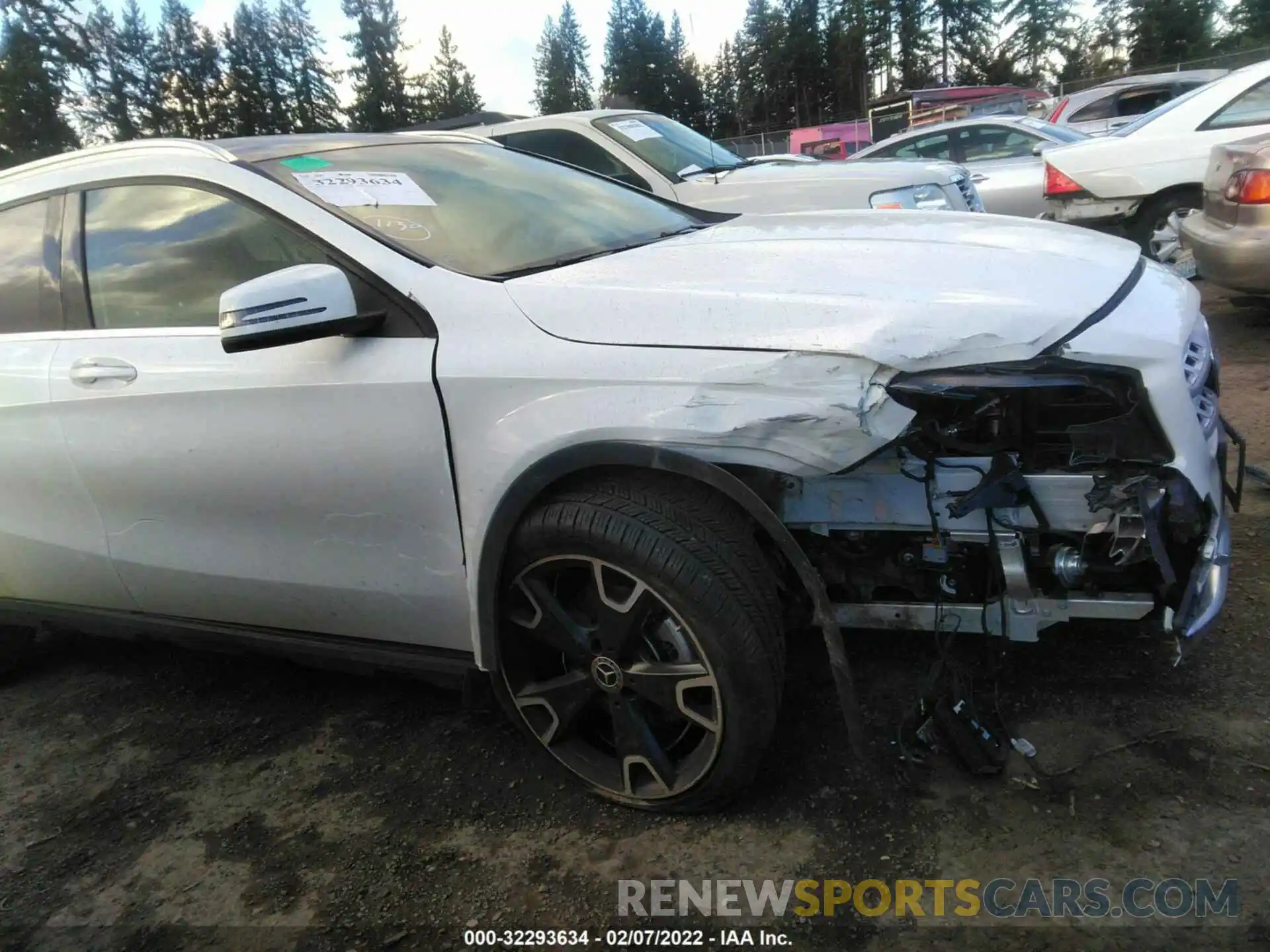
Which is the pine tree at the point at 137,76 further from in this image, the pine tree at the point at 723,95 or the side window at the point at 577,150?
the side window at the point at 577,150

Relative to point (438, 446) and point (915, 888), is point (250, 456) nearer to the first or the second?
point (438, 446)

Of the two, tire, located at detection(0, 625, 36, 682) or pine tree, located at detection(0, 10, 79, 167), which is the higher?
pine tree, located at detection(0, 10, 79, 167)

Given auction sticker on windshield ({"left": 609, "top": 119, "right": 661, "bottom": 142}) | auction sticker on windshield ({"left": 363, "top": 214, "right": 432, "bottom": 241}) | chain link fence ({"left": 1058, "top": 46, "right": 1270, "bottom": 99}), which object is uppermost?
chain link fence ({"left": 1058, "top": 46, "right": 1270, "bottom": 99})

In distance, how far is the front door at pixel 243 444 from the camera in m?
2.23

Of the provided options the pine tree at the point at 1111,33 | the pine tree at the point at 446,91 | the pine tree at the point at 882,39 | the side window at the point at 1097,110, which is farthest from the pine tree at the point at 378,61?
the side window at the point at 1097,110

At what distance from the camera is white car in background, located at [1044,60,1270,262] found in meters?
6.39

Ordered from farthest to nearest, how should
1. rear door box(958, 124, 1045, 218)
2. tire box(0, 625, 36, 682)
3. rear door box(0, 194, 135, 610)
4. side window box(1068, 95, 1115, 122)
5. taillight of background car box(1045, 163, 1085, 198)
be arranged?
side window box(1068, 95, 1115, 122), rear door box(958, 124, 1045, 218), taillight of background car box(1045, 163, 1085, 198), tire box(0, 625, 36, 682), rear door box(0, 194, 135, 610)

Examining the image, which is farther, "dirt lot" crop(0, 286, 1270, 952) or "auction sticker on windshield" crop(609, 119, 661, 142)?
"auction sticker on windshield" crop(609, 119, 661, 142)

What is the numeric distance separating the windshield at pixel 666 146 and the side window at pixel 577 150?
145 mm

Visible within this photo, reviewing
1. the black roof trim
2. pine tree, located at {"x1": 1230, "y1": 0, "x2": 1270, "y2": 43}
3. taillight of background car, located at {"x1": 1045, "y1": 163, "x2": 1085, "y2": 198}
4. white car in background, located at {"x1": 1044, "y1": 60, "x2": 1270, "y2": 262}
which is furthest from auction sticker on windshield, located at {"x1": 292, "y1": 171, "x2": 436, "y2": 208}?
pine tree, located at {"x1": 1230, "y1": 0, "x2": 1270, "y2": 43}

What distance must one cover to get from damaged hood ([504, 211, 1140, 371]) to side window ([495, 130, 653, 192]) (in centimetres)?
384

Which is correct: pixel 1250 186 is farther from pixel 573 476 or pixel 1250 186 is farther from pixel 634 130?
pixel 573 476

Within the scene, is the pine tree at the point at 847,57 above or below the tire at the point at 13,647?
above

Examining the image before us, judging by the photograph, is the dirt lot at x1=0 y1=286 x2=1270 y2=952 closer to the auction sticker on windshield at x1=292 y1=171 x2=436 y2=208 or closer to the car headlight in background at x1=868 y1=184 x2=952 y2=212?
the auction sticker on windshield at x1=292 y1=171 x2=436 y2=208
